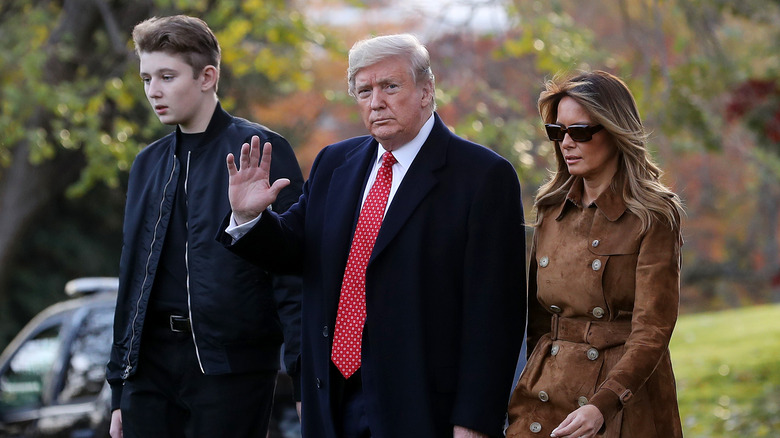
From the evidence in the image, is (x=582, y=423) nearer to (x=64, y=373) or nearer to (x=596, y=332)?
(x=596, y=332)

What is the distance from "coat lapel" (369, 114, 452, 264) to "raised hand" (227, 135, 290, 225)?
37 cm

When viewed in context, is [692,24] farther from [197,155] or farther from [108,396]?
[197,155]

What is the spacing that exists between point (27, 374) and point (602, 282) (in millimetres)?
5102

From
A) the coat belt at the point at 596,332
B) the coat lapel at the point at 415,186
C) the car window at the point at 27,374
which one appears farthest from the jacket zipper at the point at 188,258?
the car window at the point at 27,374

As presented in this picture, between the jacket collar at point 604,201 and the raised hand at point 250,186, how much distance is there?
3.07ft

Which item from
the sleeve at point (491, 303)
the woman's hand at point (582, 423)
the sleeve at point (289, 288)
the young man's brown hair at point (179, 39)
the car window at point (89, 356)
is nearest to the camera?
the woman's hand at point (582, 423)

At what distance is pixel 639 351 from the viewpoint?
3307 mm

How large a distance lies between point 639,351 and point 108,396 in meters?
4.20

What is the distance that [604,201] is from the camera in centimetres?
359

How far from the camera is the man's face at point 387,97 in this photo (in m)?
3.72

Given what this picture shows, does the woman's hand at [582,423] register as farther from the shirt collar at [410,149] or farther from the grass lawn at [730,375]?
the grass lawn at [730,375]

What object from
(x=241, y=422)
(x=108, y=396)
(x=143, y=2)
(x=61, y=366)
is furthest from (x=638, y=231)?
Answer: (x=143, y=2)

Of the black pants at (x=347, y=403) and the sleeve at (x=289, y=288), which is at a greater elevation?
the sleeve at (x=289, y=288)

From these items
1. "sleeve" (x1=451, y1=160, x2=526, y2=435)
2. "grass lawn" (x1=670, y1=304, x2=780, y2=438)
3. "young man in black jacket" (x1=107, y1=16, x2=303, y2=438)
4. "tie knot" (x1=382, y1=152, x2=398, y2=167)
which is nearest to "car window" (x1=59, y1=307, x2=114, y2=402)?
"young man in black jacket" (x1=107, y1=16, x2=303, y2=438)
